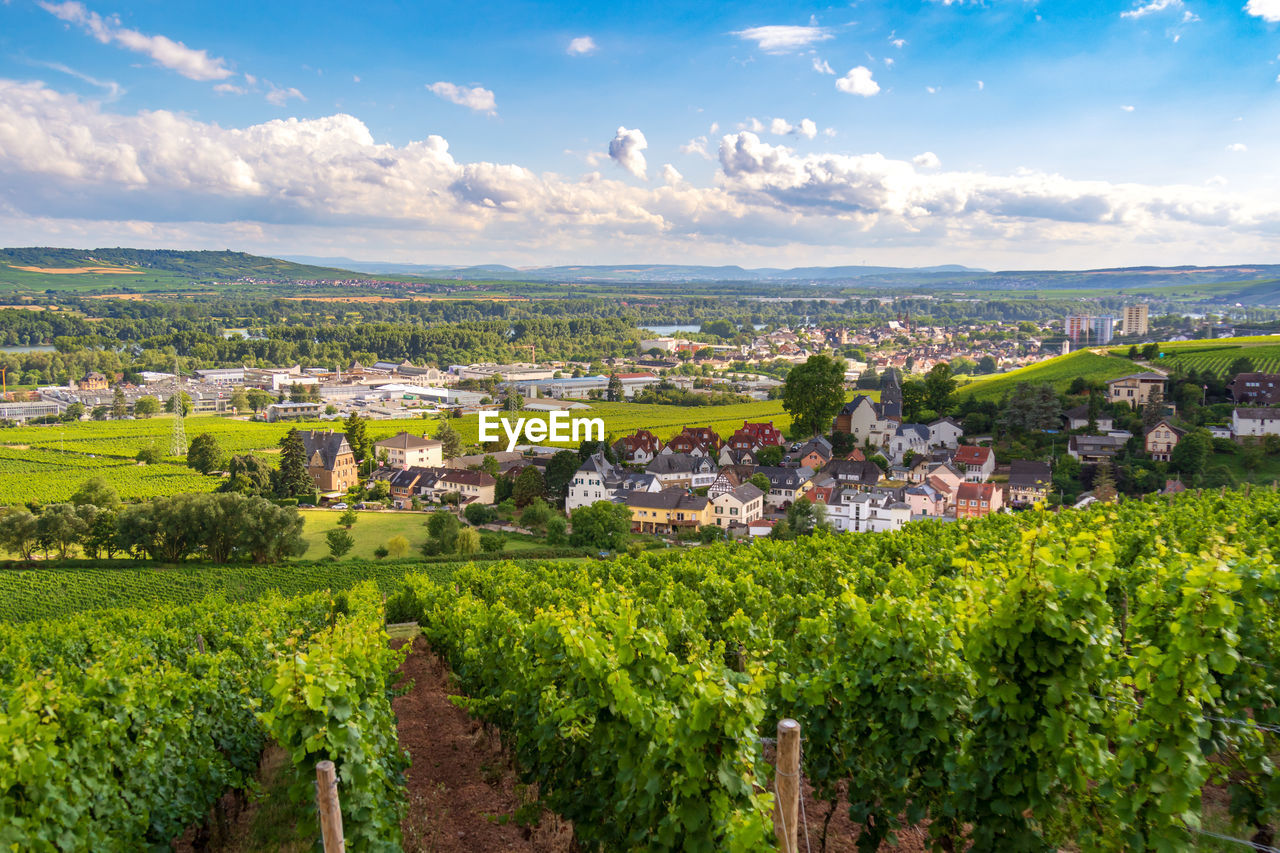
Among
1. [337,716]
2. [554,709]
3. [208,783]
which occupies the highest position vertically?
[337,716]

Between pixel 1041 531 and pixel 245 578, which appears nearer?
pixel 1041 531

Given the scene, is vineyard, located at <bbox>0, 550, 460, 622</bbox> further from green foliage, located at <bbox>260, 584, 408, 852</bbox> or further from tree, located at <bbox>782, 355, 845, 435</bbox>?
tree, located at <bbox>782, 355, 845, 435</bbox>

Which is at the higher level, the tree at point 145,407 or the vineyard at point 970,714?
the vineyard at point 970,714

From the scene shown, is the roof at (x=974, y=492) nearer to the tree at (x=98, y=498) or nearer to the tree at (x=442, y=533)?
the tree at (x=442, y=533)

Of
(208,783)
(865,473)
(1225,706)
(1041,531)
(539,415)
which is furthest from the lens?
(539,415)

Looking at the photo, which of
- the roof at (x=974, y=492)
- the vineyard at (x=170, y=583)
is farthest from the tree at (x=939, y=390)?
the vineyard at (x=170, y=583)

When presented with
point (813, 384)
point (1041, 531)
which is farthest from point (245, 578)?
point (813, 384)

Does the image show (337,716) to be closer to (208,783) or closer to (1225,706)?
(208,783)
